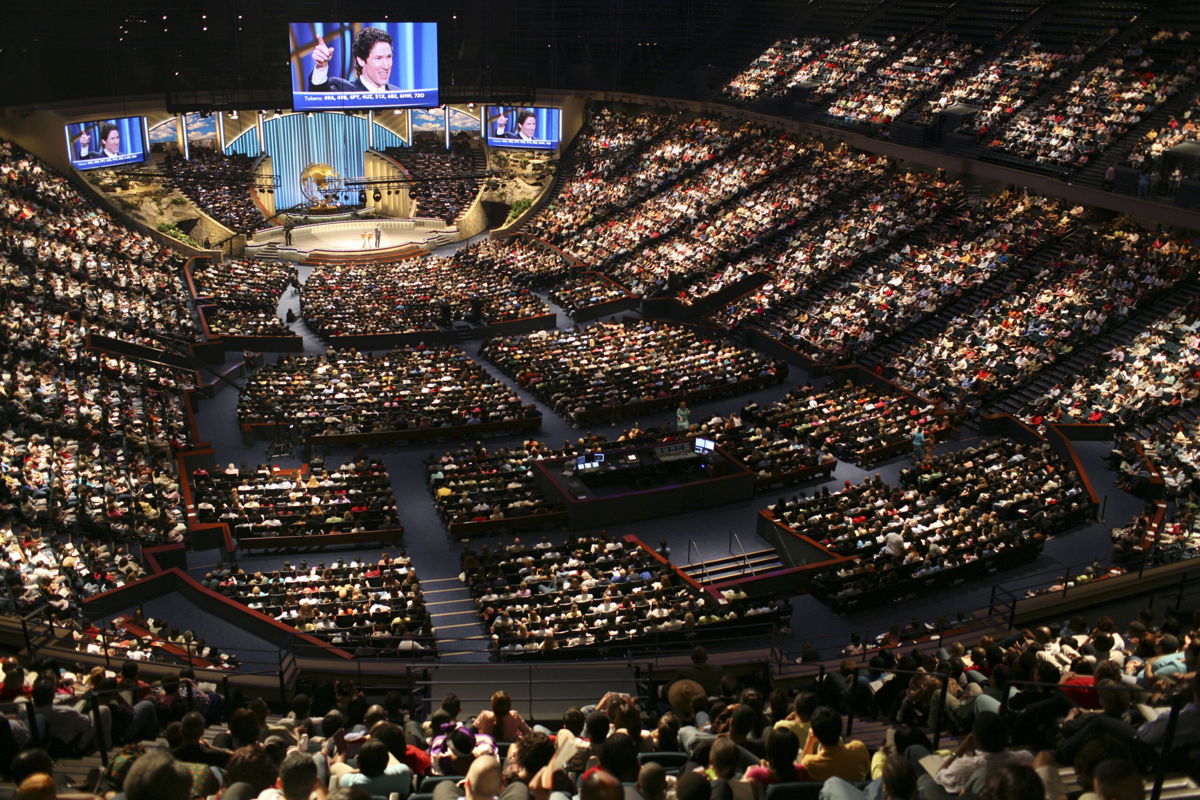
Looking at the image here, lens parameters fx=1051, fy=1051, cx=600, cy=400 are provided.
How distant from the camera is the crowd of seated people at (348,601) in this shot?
1875cm

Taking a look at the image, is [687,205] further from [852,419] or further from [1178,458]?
[1178,458]

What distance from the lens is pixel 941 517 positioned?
2330cm

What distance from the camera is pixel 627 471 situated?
2597 cm

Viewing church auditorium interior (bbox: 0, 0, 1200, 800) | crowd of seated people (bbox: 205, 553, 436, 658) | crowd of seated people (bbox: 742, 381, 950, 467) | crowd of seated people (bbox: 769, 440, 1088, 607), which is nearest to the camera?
church auditorium interior (bbox: 0, 0, 1200, 800)

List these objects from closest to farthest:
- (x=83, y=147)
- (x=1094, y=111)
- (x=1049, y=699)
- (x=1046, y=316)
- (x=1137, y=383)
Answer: (x=1049, y=699), (x=1137, y=383), (x=1046, y=316), (x=1094, y=111), (x=83, y=147)

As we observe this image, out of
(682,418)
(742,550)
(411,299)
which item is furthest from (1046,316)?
(411,299)

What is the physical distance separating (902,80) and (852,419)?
21972 millimetres

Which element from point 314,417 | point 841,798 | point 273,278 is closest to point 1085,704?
point 841,798

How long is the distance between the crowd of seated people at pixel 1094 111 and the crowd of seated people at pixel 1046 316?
3.48 m

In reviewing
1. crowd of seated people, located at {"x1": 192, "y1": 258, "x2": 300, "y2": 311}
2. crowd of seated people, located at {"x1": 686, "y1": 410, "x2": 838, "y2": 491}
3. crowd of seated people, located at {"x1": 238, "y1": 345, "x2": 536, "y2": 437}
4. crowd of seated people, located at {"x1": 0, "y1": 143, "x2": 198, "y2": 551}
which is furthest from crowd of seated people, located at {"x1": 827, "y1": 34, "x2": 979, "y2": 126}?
crowd of seated people, located at {"x1": 0, "y1": 143, "x2": 198, "y2": 551}

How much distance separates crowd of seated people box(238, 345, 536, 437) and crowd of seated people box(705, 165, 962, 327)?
10.6m

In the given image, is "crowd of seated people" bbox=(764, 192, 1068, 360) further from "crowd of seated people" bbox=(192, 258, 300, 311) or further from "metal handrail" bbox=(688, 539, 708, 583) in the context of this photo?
"crowd of seated people" bbox=(192, 258, 300, 311)

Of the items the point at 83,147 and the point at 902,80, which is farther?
the point at 83,147

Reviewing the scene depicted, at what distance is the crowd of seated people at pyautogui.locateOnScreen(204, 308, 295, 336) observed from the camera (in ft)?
123
